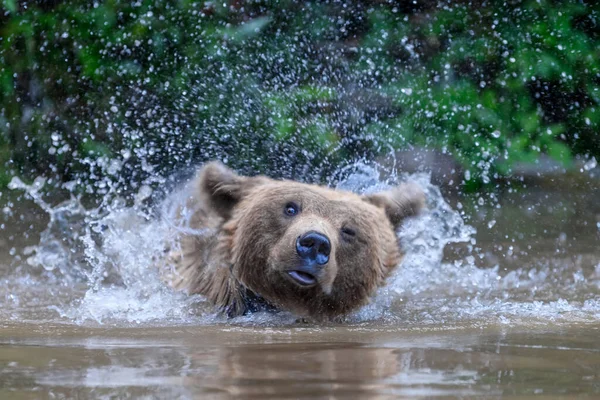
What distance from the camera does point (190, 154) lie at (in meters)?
8.38

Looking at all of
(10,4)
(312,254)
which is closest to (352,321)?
(312,254)

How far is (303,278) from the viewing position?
493 cm

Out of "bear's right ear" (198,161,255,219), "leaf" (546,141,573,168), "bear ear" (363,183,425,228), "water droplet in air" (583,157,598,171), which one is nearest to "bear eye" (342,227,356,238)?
"bear ear" (363,183,425,228)

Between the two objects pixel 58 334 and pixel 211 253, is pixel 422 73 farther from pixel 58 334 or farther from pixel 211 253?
pixel 58 334

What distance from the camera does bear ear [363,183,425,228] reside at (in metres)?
5.93

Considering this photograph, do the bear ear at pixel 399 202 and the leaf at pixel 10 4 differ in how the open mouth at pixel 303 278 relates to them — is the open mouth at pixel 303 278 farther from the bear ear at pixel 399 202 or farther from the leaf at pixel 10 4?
the leaf at pixel 10 4

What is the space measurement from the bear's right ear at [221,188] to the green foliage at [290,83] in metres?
2.31

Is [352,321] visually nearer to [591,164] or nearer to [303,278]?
[303,278]

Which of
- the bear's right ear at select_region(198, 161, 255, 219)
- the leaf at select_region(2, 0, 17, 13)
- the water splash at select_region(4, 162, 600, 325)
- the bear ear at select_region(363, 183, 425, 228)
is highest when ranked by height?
the leaf at select_region(2, 0, 17, 13)

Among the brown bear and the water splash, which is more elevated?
the brown bear

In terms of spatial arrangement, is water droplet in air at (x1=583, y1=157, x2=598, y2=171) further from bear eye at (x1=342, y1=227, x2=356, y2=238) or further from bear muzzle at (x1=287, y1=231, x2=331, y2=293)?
bear muzzle at (x1=287, y1=231, x2=331, y2=293)

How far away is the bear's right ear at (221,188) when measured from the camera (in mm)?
5746

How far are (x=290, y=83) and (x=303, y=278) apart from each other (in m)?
3.70

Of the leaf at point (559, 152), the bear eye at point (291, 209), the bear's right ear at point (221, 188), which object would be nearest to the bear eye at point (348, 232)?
the bear eye at point (291, 209)
